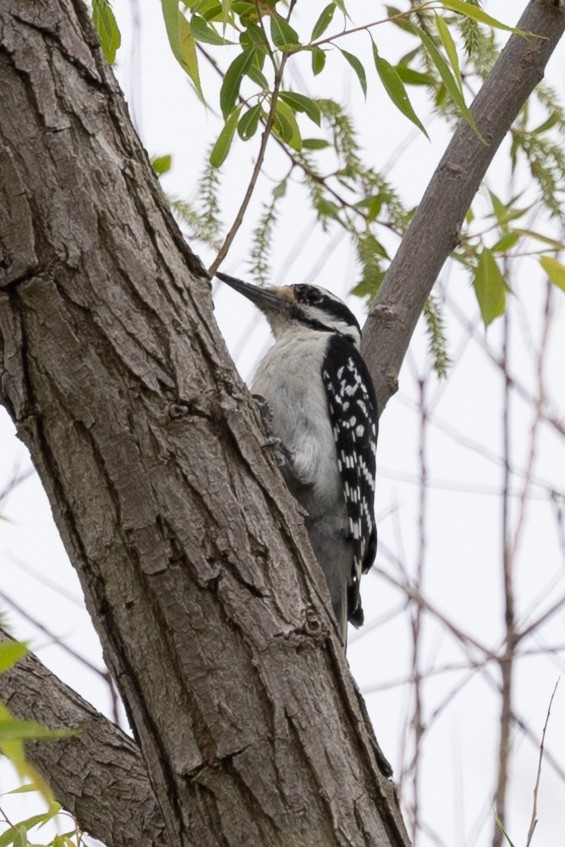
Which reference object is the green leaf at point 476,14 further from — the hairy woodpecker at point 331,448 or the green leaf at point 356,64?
the hairy woodpecker at point 331,448

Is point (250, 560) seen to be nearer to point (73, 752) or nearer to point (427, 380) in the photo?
point (73, 752)

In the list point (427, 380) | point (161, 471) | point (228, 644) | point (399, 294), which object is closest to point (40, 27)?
point (161, 471)

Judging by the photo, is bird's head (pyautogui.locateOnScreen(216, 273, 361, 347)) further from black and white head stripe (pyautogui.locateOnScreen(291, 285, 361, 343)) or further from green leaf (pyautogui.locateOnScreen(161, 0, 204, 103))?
green leaf (pyautogui.locateOnScreen(161, 0, 204, 103))

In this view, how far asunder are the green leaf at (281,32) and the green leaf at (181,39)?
17cm

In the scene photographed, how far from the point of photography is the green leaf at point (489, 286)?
2967mm

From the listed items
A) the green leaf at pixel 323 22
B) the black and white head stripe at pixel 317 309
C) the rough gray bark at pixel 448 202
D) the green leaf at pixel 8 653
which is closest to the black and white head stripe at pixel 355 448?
the black and white head stripe at pixel 317 309

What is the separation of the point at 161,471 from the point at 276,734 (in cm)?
48

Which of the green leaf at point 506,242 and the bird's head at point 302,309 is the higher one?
the bird's head at point 302,309

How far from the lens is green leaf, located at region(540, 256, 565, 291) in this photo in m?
2.73

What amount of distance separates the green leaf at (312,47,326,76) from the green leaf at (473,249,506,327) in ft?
2.41

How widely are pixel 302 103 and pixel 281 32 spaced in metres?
0.29

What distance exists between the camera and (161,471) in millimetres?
1920

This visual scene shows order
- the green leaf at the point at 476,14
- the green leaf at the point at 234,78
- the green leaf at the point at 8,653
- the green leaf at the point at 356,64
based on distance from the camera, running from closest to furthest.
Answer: the green leaf at the point at 8,653
the green leaf at the point at 476,14
the green leaf at the point at 356,64
the green leaf at the point at 234,78

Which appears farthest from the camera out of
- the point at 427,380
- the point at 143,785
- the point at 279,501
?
the point at 427,380
